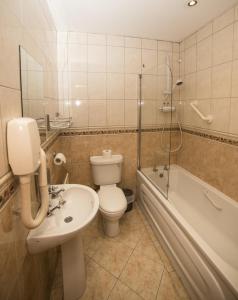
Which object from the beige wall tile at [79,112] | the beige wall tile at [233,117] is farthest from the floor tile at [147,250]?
the beige wall tile at [79,112]

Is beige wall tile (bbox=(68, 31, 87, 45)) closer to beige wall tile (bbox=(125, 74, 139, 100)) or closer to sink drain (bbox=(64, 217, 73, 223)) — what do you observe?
beige wall tile (bbox=(125, 74, 139, 100))

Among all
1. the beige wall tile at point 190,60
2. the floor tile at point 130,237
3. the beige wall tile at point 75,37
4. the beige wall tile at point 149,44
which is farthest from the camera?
the beige wall tile at point 149,44

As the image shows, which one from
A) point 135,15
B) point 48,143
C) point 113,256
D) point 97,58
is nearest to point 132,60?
point 97,58

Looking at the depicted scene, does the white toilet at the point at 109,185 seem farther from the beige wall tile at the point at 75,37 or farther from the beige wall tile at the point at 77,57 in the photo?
the beige wall tile at the point at 75,37

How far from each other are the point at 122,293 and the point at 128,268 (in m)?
0.23

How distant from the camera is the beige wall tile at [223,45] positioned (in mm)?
1711

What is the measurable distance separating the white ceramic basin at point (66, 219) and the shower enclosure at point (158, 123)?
3.05 ft

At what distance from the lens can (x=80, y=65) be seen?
2.15 meters

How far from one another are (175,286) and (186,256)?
31 cm

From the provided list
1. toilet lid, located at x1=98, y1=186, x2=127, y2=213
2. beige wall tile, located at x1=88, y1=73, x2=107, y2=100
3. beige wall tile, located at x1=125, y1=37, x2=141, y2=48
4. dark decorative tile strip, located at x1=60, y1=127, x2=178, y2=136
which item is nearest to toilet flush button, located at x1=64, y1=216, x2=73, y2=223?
toilet lid, located at x1=98, y1=186, x2=127, y2=213

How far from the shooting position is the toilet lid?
184cm

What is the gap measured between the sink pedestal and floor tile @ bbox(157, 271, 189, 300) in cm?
62

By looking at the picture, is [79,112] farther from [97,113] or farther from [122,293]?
[122,293]

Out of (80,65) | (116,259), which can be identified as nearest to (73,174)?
(116,259)
